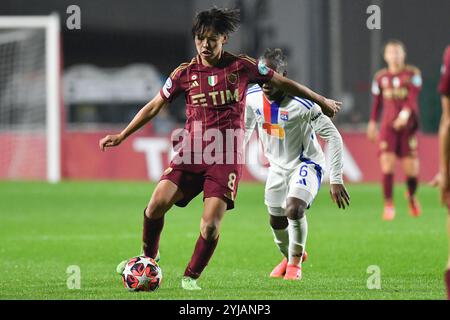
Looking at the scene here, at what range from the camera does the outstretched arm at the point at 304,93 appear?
723 cm

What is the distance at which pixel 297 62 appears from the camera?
2523 cm

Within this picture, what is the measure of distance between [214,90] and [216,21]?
46 centimetres

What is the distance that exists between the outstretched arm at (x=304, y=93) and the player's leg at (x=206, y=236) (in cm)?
86

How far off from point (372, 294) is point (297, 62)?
18532mm

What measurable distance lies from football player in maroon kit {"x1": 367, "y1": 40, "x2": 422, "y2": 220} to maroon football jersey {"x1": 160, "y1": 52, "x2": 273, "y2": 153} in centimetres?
677

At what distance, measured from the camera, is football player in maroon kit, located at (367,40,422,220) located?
46.1 ft

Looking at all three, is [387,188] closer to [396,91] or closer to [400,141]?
[400,141]

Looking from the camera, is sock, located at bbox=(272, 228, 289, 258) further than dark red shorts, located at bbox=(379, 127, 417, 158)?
No

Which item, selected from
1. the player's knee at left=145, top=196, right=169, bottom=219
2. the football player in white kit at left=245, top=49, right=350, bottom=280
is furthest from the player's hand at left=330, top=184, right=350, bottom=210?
the player's knee at left=145, top=196, right=169, bottom=219

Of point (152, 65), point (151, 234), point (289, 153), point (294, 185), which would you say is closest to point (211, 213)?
point (151, 234)

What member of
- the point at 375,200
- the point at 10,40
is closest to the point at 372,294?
the point at 375,200

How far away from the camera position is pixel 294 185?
26.6 ft

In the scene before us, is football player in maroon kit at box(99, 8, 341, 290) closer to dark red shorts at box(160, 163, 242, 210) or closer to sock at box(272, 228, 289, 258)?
dark red shorts at box(160, 163, 242, 210)

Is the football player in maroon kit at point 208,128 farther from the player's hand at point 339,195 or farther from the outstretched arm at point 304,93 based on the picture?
the player's hand at point 339,195
